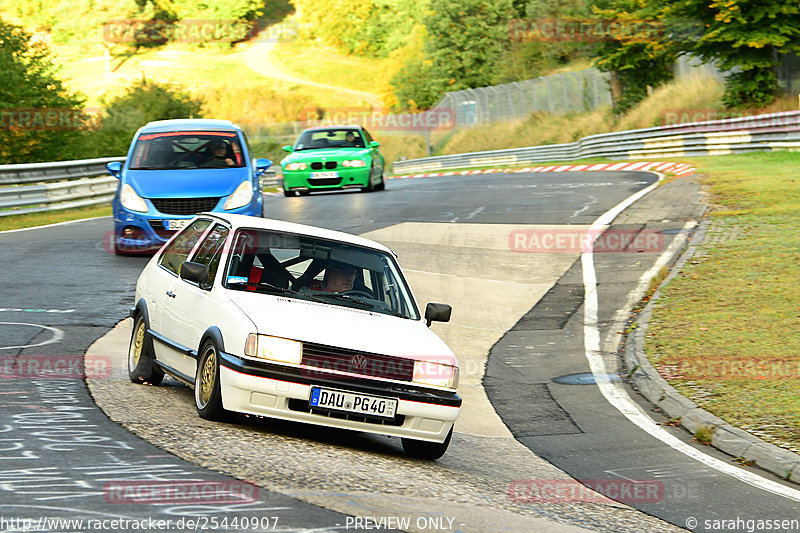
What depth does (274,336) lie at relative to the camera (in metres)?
7.14

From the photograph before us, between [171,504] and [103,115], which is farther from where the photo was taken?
[103,115]

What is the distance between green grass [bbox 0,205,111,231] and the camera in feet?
72.2

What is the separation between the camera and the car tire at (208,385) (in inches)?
286

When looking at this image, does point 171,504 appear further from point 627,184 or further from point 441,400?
point 627,184

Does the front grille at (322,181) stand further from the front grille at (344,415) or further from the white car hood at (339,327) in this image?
the front grille at (344,415)

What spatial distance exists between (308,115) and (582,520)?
103 metres

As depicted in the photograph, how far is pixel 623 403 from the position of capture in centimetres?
1030

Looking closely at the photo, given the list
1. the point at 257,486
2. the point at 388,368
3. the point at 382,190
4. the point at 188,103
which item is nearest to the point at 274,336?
the point at 388,368

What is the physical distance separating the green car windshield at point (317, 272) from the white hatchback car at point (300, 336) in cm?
1

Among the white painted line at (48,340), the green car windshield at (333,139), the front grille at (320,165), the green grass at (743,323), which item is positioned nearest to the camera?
the green grass at (743,323)

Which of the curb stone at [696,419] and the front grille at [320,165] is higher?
the front grille at [320,165]

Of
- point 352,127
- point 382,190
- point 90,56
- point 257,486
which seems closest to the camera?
point 257,486

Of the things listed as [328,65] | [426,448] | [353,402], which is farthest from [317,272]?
[328,65]

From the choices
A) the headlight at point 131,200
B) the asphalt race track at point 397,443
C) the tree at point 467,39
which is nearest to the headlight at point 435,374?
the asphalt race track at point 397,443
